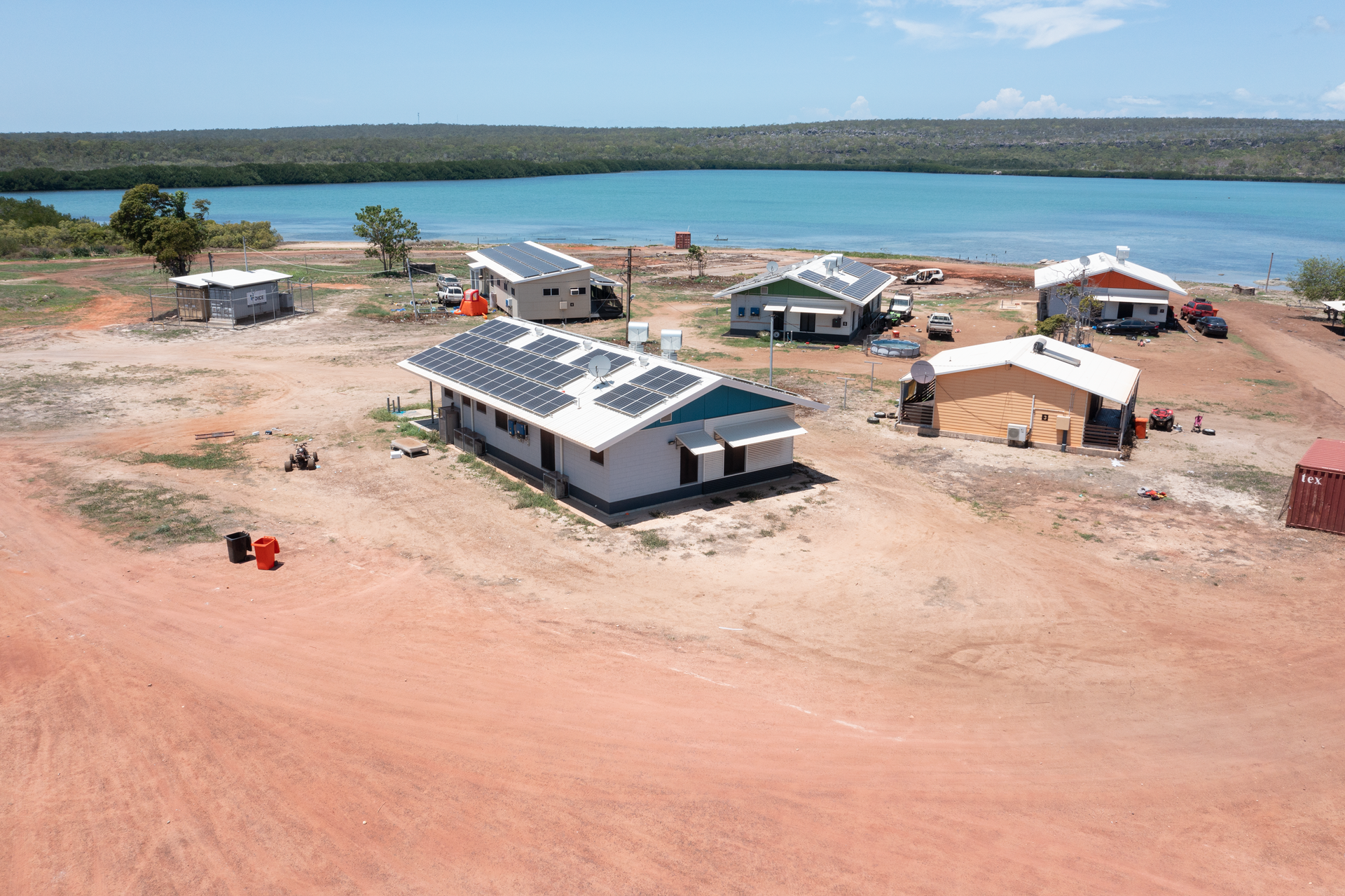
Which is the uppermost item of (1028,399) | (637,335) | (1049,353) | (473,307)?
(637,335)

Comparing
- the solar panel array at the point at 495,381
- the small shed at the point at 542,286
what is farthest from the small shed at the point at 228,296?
the solar panel array at the point at 495,381

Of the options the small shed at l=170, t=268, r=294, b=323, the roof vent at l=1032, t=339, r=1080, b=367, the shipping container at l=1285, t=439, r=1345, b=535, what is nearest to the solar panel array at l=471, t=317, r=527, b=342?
the roof vent at l=1032, t=339, r=1080, b=367

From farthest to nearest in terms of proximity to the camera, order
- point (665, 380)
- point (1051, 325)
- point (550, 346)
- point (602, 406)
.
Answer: point (1051, 325)
point (550, 346)
point (665, 380)
point (602, 406)

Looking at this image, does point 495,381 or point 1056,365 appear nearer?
point 495,381

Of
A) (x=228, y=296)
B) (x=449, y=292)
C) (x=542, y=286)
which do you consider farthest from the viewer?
(x=449, y=292)

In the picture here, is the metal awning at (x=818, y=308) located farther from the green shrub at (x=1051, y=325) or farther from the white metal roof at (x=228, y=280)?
the white metal roof at (x=228, y=280)

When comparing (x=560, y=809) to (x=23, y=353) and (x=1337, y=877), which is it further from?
(x=23, y=353)

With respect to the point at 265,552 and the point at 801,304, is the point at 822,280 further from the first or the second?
the point at 265,552

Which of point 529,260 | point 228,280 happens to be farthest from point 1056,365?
point 228,280

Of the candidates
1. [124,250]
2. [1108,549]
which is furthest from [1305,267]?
[124,250]
